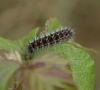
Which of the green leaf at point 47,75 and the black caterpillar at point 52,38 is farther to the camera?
the black caterpillar at point 52,38

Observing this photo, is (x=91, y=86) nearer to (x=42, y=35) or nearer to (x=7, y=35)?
(x=42, y=35)

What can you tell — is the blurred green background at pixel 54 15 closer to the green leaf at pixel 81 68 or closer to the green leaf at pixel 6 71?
the green leaf at pixel 81 68

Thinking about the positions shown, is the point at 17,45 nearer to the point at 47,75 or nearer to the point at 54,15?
the point at 47,75

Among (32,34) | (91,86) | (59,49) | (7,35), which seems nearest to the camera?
(91,86)

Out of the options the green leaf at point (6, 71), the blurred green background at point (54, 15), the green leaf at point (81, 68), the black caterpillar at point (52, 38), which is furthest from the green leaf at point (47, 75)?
the blurred green background at point (54, 15)

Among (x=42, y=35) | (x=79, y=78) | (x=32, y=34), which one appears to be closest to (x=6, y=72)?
(x=79, y=78)

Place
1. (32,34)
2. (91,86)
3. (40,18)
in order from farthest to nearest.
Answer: (40,18)
(32,34)
(91,86)
